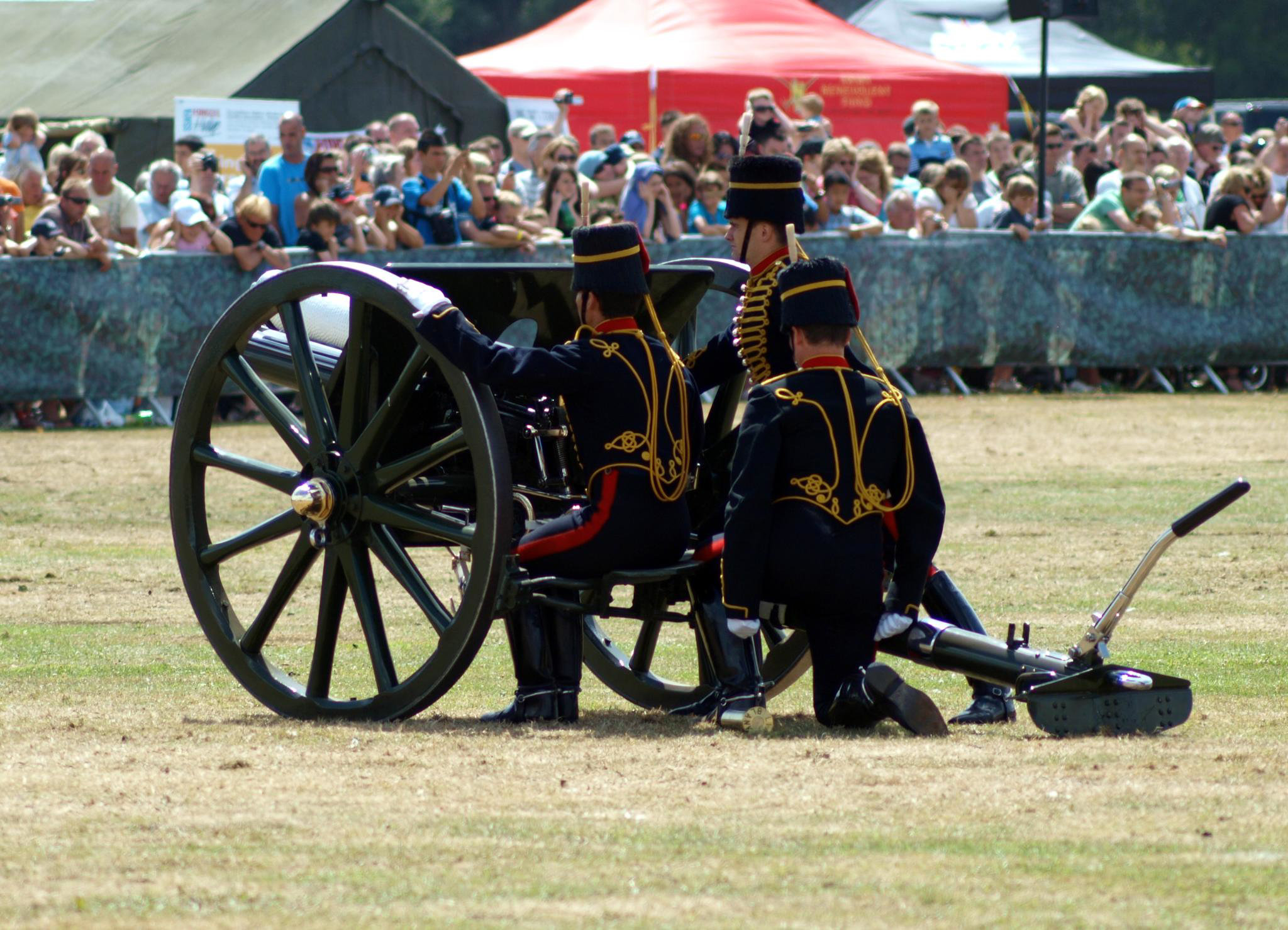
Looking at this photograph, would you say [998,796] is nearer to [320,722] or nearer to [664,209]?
[320,722]

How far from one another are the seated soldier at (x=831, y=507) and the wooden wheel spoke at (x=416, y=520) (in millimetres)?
750

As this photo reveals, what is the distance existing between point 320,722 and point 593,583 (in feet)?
2.97

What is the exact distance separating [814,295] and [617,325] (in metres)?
0.62

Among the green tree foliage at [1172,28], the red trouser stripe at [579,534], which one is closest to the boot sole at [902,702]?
the red trouser stripe at [579,534]

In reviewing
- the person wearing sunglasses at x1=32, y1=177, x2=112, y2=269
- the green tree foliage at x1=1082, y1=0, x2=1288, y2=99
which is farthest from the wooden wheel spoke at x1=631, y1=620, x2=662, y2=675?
the green tree foliage at x1=1082, y1=0, x2=1288, y2=99

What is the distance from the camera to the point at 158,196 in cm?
1561

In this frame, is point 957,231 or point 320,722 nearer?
point 320,722

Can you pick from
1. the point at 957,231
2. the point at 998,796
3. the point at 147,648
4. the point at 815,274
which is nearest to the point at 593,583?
the point at 815,274

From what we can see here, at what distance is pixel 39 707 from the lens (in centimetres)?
645

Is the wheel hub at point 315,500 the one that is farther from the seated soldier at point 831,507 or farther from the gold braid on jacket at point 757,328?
the gold braid on jacket at point 757,328

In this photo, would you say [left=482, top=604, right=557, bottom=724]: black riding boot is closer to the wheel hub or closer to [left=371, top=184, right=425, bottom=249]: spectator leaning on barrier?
the wheel hub

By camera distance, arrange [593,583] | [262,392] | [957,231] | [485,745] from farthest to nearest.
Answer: [957,231] < [262,392] < [593,583] < [485,745]

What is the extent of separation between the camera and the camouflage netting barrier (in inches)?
578

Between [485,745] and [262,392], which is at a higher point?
[262,392]
